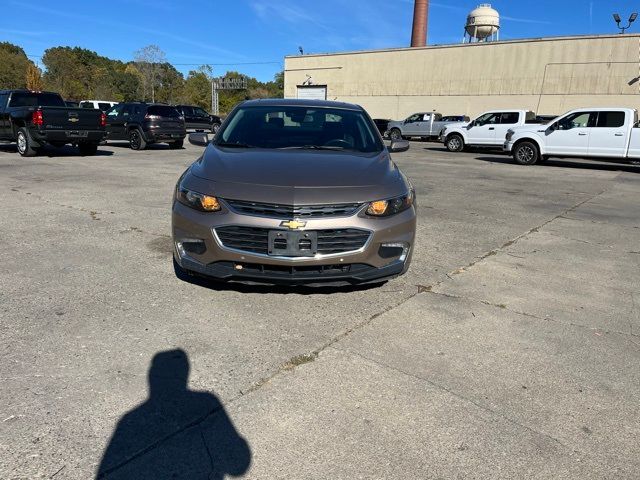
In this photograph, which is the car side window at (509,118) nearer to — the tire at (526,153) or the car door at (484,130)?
the car door at (484,130)

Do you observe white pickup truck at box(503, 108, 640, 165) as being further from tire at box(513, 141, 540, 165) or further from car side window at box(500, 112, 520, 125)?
car side window at box(500, 112, 520, 125)

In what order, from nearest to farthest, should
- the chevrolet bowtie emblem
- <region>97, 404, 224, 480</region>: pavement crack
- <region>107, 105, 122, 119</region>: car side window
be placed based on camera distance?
<region>97, 404, 224, 480</region>: pavement crack
the chevrolet bowtie emblem
<region>107, 105, 122, 119</region>: car side window

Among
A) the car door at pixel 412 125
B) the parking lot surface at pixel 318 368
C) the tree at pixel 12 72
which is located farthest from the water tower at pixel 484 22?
the tree at pixel 12 72

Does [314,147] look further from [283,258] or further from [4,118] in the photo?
[4,118]

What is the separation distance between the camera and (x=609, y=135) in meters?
15.3

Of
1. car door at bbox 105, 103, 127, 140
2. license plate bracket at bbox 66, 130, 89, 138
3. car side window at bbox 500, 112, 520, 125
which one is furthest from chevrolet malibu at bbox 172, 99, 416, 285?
car side window at bbox 500, 112, 520, 125

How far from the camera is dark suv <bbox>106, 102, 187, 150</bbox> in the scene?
17281mm

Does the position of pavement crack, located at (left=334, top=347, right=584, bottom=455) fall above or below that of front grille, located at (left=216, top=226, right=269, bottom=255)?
below

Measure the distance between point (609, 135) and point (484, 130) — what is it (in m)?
6.15

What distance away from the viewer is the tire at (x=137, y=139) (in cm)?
1759

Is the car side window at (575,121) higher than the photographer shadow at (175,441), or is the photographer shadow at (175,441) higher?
the car side window at (575,121)

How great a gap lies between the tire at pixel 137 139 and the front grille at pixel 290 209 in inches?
617

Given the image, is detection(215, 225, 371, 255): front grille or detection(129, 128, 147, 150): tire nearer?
detection(215, 225, 371, 255): front grille

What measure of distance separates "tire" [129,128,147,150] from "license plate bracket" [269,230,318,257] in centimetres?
1589
